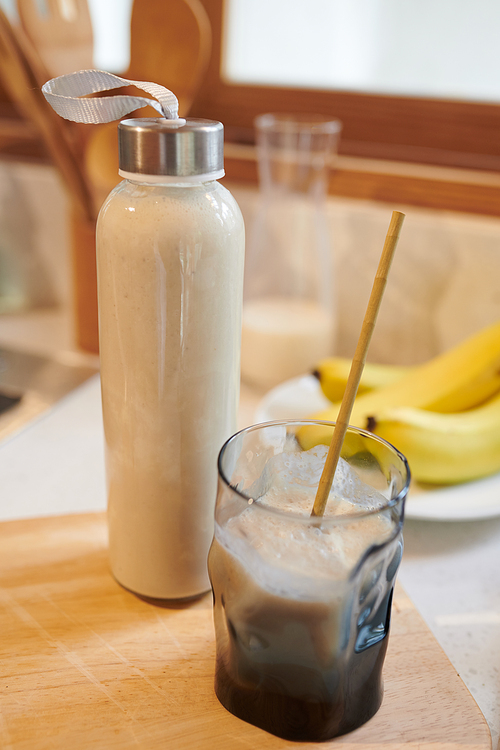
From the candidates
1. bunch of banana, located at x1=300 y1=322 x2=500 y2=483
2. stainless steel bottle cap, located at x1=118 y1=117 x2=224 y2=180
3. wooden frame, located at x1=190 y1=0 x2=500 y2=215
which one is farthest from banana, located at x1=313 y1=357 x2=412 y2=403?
stainless steel bottle cap, located at x1=118 y1=117 x2=224 y2=180

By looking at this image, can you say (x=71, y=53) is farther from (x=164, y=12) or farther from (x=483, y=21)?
(x=483, y=21)

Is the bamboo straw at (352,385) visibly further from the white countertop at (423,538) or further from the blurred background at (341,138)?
the blurred background at (341,138)

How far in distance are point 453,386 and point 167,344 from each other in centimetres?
38

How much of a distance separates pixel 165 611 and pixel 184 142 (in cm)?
33

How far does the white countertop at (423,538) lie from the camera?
485 mm

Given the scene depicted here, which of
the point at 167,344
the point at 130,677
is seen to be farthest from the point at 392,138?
the point at 130,677

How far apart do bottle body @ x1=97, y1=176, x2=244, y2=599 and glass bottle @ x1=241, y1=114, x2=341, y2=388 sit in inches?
15.5

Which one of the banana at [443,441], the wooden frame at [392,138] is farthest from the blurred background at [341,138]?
the banana at [443,441]

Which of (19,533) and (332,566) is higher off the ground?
(332,566)

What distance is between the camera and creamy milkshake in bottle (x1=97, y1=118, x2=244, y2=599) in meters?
0.39

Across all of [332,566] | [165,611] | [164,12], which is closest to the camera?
[332,566]

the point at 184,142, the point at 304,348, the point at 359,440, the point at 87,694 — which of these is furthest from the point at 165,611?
the point at 304,348

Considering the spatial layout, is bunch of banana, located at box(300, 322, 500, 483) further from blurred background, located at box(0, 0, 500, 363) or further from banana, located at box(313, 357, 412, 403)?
blurred background, located at box(0, 0, 500, 363)

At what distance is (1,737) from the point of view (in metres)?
0.38
